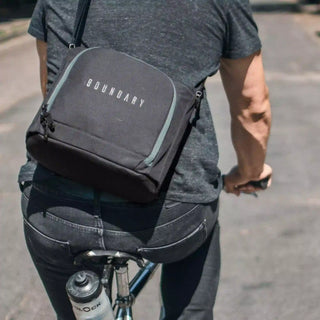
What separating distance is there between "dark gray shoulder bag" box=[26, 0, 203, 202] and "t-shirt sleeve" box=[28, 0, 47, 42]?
235 millimetres

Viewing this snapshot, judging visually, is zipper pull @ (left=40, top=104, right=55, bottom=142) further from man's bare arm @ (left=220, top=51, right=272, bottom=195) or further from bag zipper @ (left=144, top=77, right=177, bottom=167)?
man's bare arm @ (left=220, top=51, right=272, bottom=195)

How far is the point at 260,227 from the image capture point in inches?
152

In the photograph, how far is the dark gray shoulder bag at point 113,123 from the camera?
1.37 m

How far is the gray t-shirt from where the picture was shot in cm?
145

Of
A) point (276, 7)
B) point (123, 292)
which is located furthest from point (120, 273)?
point (276, 7)

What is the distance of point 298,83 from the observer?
7496 mm

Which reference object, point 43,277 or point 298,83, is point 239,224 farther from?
point 298,83

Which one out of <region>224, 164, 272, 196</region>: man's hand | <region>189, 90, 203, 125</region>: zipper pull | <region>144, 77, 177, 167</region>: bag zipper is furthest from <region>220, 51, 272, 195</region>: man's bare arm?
<region>144, 77, 177, 167</region>: bag zipper

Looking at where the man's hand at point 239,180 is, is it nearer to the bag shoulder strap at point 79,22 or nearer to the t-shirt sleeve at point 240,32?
the t-shirt sleeve at point 240,32

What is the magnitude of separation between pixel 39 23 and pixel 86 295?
32.2 inches

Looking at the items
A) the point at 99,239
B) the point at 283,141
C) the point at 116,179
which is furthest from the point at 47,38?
the point at 283,141

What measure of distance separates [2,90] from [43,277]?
6334mm

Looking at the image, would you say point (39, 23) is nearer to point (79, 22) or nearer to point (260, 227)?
point (79, 22)

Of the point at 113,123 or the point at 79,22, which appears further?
the point at 79,22
